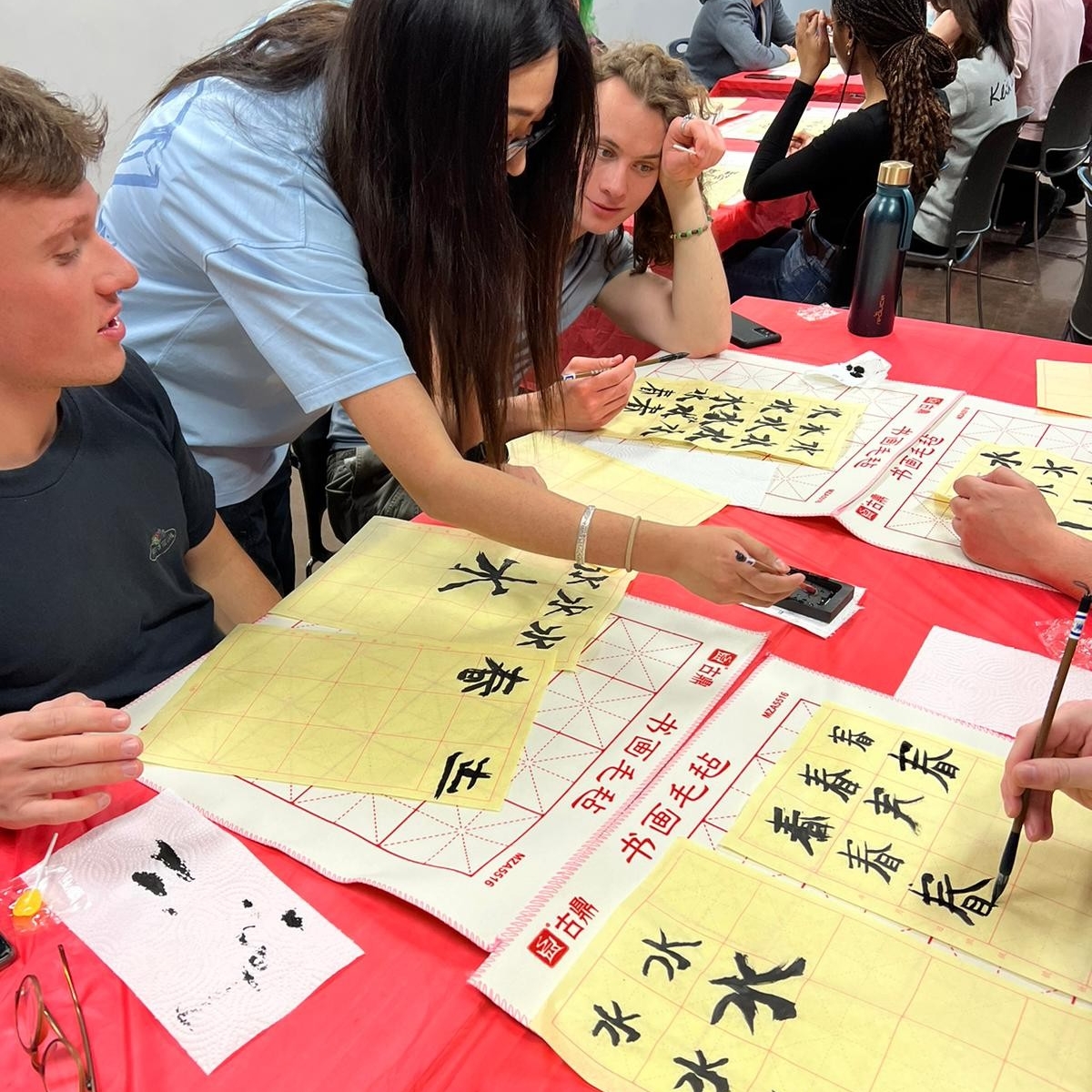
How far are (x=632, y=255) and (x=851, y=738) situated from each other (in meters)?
1.19

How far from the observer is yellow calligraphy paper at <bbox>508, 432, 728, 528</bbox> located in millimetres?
1231

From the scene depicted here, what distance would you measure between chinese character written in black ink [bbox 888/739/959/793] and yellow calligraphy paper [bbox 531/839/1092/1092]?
17cm

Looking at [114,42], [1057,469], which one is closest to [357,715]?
[1057,469]

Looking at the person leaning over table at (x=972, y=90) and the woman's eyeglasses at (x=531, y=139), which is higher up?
the woman's eyeglasses at (x=531, y=139)

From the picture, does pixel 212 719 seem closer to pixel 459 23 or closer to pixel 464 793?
pixel 464 793

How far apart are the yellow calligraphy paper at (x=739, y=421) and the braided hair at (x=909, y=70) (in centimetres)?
110

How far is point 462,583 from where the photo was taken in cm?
109

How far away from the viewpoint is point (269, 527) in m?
1.54

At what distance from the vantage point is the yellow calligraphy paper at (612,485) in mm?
1231

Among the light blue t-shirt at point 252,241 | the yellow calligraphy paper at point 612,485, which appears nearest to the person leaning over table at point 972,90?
the yellow calligraphy paper at point 612,485

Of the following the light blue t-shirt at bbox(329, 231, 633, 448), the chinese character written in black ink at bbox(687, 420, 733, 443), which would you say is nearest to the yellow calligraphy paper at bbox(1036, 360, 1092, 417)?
the chinese character written in black ink at bbox(687, 420, 733, 443)

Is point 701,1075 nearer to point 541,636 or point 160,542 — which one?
point 541,636

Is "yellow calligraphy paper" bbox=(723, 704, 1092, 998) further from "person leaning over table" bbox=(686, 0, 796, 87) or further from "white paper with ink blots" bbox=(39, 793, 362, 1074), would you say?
"person leaning over table" bbox=(686, 0, 796, 87)

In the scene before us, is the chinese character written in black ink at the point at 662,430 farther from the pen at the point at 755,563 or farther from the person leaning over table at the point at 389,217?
the pen at the point at 755,563
